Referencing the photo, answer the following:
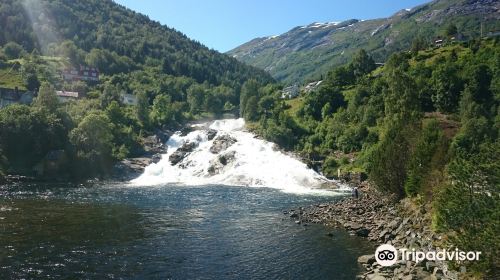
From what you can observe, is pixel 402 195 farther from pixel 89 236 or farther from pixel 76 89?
pixel 76 89

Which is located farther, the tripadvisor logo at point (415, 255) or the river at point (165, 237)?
the river at point (165, 237)

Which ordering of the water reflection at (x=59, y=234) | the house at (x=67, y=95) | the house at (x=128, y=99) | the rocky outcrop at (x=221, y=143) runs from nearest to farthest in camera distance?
the water reflection at (x=59, y=234) → the rocky outcrop at (x=221, y=143) → the house at (x=67, y=95) → the house at (x=128, y=99)

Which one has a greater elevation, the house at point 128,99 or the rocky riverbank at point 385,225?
the house at point 128,99

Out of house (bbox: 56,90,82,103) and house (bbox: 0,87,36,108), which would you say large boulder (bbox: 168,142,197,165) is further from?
house (bbox: 56,90,82,103)

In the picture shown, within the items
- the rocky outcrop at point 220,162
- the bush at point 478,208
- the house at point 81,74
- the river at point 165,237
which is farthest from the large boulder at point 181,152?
the bush at point 478,208

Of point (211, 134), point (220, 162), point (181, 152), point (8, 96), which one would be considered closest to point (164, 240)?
point (220, 162)

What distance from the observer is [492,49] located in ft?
420

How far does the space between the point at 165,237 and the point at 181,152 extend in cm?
7119

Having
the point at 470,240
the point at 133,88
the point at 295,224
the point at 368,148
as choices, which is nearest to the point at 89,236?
the point at 295,224

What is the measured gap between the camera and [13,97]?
138750 millimetres

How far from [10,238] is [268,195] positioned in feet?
145

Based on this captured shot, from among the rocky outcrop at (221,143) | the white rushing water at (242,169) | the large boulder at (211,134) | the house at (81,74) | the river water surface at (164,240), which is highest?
the house at (81,74)

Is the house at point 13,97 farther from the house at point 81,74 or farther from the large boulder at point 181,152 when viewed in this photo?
the large boulder at point 181,152

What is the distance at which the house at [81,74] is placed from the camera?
17938 centimetres
